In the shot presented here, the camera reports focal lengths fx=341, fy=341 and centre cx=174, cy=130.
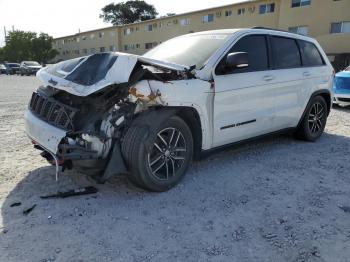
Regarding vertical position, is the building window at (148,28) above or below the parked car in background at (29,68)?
above

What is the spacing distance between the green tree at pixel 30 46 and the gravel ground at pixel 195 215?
2470 inches

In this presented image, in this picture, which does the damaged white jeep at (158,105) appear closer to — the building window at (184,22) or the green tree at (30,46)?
the building window at (184,22)

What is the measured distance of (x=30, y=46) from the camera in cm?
6200

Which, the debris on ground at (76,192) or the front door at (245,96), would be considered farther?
the front door at (245,96)

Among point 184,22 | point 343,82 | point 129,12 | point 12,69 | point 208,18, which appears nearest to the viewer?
point 343,82

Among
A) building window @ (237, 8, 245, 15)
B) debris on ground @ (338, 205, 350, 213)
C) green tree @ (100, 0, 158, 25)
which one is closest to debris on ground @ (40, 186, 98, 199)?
debris on ground @ (338, 205, 350, 213)

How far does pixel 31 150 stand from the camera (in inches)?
210

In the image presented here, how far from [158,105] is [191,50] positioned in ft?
3.99

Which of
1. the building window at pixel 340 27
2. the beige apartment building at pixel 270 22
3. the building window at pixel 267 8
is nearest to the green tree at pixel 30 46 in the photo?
the beige apartment building at pixel 270 22

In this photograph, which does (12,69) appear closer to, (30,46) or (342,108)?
(30,46)

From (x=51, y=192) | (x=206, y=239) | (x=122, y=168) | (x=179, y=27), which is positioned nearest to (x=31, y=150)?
(x=51, y=192)

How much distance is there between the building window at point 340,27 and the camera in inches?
972

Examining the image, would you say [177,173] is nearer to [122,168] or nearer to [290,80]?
[122,168]

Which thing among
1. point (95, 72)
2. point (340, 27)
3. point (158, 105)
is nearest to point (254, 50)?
point (158, 105)
